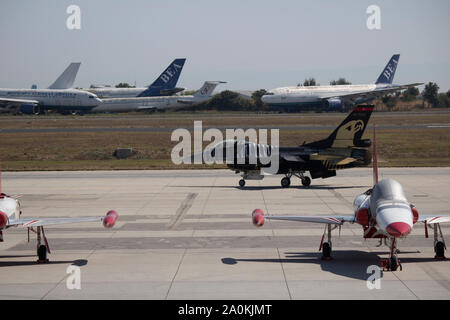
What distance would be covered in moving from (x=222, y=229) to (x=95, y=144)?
41016mm

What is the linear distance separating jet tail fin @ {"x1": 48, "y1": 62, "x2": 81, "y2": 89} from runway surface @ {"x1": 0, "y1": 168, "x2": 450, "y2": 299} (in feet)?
303

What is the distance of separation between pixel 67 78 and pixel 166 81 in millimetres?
22010

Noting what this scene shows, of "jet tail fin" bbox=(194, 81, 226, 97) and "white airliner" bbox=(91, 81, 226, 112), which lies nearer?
"white airliner" bbox=(91, 81, 226, 112)

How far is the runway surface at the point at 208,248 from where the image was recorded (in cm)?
1374

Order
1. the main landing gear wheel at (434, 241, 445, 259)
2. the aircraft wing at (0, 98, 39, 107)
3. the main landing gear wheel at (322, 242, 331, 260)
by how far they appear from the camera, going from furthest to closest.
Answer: the aircraft wing at (0, 98, 39, 107), the main landing gear wheel at (322, 242, 331, 260), the main landing gear wheel at (434, 241, 445, 259)

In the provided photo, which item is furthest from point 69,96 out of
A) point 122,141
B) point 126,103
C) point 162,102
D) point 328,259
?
point 328,259

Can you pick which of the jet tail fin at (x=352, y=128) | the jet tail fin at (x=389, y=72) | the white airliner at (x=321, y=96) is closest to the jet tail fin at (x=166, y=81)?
the white airliner at (x=321, y=96)

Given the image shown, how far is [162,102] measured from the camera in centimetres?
11975

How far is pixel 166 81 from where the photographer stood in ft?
433

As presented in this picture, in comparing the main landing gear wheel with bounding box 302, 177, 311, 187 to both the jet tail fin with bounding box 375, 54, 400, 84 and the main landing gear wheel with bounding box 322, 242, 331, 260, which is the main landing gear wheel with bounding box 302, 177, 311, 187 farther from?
the jet tail fin with bounding box 375, 54, 400, 84

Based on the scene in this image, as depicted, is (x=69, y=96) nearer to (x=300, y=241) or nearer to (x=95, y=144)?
(x=95, y=144)

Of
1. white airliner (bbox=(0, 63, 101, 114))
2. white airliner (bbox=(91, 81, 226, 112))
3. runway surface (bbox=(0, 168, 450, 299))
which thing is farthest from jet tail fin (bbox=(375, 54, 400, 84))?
runway surface (bbox=(0, 168, 450, 299))

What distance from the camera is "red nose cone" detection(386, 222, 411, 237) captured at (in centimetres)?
1351

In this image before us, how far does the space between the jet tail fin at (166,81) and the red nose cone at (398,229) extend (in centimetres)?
11858
